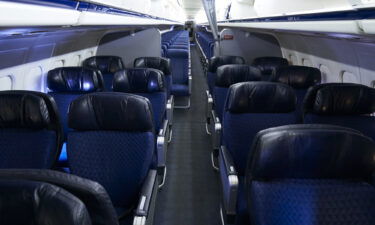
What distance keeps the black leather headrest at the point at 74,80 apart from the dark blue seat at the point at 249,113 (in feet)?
5.98

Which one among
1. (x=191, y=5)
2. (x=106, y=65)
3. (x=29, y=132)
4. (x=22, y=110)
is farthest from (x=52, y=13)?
(x=191, y=5)

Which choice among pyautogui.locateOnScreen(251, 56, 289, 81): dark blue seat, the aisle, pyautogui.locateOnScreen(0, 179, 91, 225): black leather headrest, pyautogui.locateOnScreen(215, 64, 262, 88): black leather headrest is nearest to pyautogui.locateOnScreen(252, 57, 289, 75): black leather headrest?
pyautogui.locateOnScreen(251, 56, 289, 81): dark blue seat

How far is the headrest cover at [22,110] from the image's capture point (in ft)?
6.43

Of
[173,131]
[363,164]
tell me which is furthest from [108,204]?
[173,131]

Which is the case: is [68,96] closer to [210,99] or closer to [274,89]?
[210,99]

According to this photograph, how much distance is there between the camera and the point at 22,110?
1.98m

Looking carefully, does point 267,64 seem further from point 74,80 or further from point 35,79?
point 35,79

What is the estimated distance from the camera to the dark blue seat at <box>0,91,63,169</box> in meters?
1.98

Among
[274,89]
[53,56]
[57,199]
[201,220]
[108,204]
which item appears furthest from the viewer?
[53,56]

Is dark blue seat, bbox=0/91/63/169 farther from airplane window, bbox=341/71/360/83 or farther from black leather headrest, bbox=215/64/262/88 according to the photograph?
airplane window, bbox=341/71/360/83

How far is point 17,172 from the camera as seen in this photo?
0.85 m

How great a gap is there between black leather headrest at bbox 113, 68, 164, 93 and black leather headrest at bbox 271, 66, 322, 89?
5.63ft

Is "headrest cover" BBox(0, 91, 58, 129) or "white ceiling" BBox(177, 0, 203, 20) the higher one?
"white ceiling" BBox(177, 0, 203, 20)

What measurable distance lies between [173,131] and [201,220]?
7.64 ft
